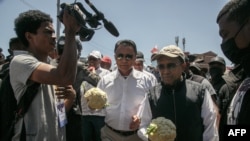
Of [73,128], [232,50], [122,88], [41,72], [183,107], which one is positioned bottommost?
[73,128]

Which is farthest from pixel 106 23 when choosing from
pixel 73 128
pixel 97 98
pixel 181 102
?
pixel 97 98

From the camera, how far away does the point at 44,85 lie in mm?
3041

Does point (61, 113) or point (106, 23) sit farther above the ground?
point (106, 23)

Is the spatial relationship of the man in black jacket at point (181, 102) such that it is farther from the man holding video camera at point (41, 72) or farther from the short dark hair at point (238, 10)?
the short dark hair at point (238, 10)

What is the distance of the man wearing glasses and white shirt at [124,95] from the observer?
4.68m

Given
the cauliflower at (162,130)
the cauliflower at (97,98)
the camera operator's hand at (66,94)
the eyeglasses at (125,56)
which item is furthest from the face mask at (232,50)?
the eyeglasses at (125,56)

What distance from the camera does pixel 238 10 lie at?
2432 mm

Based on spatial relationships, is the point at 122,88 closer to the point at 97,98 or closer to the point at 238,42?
the point at 97,98

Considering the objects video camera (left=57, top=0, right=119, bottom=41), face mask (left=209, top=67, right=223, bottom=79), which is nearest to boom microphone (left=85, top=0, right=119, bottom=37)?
video camera (left=57, top=0, right=119, bottom=41)

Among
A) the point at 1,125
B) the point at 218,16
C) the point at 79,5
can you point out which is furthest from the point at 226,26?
the point at 1,125

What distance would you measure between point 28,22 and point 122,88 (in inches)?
83.2

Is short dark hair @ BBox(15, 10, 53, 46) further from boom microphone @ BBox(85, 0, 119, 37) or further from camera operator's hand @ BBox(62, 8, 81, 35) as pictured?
boom microphone @ BBox(85, 0, 119, 37)

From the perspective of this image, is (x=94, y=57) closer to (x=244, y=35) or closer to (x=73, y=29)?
(x=73, y=29)

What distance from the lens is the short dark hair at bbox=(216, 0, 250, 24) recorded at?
2400 mm
